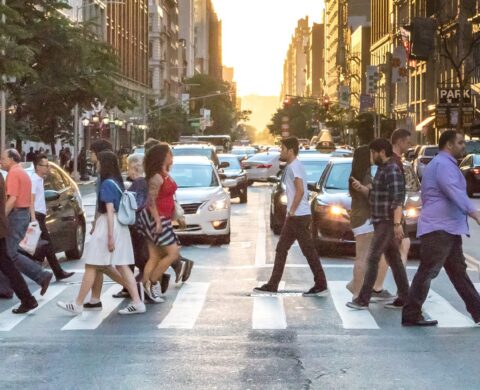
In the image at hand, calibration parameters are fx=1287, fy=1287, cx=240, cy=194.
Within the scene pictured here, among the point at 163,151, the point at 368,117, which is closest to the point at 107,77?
the point at 163,151

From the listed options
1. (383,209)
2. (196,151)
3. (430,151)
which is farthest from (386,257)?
(430,151)

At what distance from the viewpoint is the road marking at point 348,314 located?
38.7 feet

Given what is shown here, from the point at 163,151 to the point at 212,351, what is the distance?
12.9ft

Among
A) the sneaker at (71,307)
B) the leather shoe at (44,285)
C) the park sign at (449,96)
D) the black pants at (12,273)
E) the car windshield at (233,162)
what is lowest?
the sneaker at (71,307)

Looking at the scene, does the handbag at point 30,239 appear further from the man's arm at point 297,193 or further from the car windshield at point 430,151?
the car windshield at point 430,151

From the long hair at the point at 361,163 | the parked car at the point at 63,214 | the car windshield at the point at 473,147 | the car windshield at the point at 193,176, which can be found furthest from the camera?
the car windshield at the point at 473,147

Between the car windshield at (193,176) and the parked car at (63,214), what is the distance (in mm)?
4347

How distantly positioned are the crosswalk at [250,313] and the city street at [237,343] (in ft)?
0.04

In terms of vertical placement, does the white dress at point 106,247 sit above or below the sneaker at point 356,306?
above

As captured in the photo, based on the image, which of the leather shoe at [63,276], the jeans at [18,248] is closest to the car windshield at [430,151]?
the leather shoe at [63,276]

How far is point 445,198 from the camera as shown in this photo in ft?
37.3

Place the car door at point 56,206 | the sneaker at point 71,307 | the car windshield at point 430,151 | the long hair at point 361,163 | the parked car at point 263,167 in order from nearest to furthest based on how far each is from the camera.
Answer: the sneaker at point 71,307
the long hair at point 361,163
the car door at point 56,206
the car windshield at point 430,151
the parked car at point 263,167

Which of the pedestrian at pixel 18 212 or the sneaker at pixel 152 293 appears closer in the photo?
the sneaker at pixel 152 293

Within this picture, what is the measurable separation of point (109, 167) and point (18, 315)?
1707 millimetres
